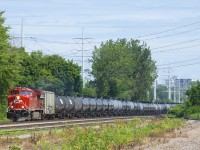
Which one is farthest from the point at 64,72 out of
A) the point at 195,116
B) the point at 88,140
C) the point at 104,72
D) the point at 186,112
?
the point at 88,140

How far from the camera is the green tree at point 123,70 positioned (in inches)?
4486

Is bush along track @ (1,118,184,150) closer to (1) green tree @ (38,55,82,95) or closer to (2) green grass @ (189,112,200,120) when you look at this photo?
(2) green grass @ (189,112,200,120)

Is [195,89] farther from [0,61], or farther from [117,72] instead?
[117,72]

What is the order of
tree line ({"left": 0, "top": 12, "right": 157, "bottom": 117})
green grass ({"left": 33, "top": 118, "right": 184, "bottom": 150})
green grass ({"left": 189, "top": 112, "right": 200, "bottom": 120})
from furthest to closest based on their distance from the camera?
tree line ({"left": 0, "top": 12, "right": 157, "bottom": 117}) < green grass ({"left": 189, "top": 112, "right": 200, "bottom": 120}) < green grass ({"left": 33, "top": 118, "right": 184, "bottom": 150})

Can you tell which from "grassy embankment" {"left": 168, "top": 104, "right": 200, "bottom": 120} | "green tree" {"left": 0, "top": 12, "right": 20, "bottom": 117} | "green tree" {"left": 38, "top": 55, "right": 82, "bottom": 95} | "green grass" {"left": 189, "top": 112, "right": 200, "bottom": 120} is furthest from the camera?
"green tree" {"left": 38, "top": 55, "right": 82, "bottom": 95}

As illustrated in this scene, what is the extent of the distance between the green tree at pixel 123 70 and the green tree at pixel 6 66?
Answer: 5829cm

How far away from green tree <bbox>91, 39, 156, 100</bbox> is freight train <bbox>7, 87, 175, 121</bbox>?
25654 mm

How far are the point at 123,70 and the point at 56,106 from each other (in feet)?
225

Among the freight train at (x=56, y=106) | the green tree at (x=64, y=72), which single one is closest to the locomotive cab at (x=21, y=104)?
the freight train at (x=56, y=106)

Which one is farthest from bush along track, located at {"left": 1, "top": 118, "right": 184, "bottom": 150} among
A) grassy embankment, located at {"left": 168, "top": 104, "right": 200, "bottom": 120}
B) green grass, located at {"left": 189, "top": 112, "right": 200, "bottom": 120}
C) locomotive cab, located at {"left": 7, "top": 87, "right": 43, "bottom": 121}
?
grassy embankment, located at {"left": 168, "top": 104, "right": 200, "bottom": 120}

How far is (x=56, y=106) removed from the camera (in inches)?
2031

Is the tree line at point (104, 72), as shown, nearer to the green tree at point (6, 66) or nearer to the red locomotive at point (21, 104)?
the green tree at point (6, 66)

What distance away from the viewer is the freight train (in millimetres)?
42562

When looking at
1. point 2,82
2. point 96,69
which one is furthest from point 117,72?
point 2,82
